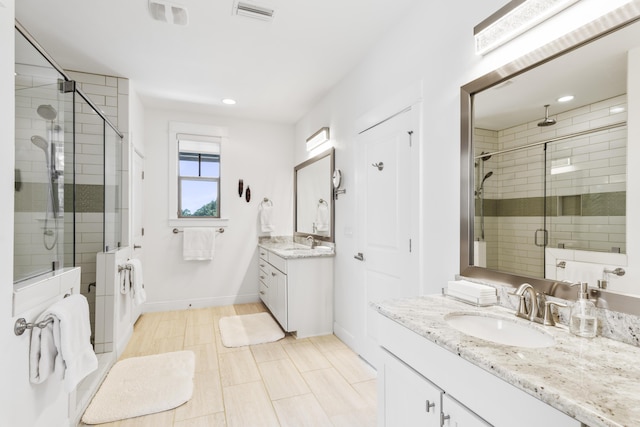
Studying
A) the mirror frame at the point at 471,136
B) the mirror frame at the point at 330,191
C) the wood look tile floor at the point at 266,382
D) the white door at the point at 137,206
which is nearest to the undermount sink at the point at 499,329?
the mirror frame at the point at 471,136

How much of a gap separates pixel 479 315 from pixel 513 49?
46.0 inches

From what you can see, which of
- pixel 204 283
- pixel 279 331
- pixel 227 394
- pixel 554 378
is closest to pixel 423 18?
pixel 554 378

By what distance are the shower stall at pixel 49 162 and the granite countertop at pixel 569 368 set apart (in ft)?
5.43

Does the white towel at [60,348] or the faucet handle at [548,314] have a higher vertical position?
the faucet handle at [548,314]

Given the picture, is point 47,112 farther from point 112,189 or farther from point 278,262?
point 278,262

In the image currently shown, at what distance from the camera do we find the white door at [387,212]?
210 centimetres

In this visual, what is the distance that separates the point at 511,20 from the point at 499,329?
1305mm

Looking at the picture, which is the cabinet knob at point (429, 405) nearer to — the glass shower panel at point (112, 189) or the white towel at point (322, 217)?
the white towel at point (322, 217)

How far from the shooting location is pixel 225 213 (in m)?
4.38

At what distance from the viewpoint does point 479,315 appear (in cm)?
134

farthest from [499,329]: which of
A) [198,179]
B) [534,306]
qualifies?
[198,179]

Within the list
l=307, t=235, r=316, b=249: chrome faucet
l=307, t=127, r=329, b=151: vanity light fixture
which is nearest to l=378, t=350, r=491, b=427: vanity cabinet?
l=307, t=235, r=316, b=249: chrome faucet

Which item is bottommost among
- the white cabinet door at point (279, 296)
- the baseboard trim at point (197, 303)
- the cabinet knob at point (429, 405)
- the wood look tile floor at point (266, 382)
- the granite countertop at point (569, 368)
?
the wood look tile floor at point (266, 382)

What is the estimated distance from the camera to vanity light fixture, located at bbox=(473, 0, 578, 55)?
125 centimetres
